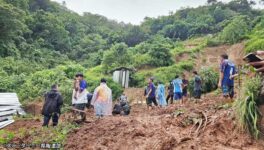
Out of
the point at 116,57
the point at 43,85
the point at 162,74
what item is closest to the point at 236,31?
the point at 162,74

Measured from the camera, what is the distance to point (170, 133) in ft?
23.1

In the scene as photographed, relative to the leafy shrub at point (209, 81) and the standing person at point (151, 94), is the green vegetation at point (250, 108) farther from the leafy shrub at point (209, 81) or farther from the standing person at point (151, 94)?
the leafy shrub at point (209, 81)

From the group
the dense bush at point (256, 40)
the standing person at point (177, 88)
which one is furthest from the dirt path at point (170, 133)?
the dense bush at point (256, 40)

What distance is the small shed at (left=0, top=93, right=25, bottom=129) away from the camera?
38.4ft

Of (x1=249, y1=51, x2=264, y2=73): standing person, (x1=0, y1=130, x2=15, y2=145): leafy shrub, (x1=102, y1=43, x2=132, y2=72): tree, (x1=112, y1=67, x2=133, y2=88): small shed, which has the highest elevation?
(x1=102, y1=43, x2=132, y2=72): tree

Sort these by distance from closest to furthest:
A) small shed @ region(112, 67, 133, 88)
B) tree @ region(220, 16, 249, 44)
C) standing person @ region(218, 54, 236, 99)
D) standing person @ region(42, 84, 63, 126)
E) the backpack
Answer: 1. standing person @ region(218, 54, 236, 99)
2. standing person @ region(42, 84, 63, 126)
3. the backpack
4. small shed @ region(112, 67, 133, 88)
5. tree @ region(220, 16, 249, 44)

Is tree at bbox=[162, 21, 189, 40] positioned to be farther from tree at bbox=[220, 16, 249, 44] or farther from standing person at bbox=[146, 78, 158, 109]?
standing person at bbox=[146, 78, 158, 109]

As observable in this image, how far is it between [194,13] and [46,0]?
23122 mm

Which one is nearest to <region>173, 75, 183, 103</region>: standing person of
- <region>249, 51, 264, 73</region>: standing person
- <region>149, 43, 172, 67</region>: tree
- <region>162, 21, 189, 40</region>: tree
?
<region>249, 51, 264, 73</region>: standing person

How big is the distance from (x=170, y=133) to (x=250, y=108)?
1546 millimetres

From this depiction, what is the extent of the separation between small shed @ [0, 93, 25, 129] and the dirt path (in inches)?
147

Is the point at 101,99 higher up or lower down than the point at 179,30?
lower down

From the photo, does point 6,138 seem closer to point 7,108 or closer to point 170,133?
point 170,133

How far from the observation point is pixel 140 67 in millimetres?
34188
